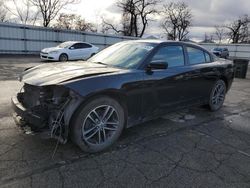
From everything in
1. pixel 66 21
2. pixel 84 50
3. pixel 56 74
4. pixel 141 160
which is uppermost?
pixel 66 21

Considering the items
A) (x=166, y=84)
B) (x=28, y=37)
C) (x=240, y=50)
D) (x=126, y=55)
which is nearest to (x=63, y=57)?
(x=28, y=37)

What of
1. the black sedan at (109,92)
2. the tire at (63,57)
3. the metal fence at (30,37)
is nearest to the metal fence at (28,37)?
the metal fence at (30,37)

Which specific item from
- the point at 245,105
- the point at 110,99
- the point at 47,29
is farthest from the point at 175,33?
the point at 110,99

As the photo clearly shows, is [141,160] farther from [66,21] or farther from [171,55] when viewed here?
[66,21]

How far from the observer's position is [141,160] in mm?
2986

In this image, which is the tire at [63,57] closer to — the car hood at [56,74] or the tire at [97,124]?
the car hood at [56,74]

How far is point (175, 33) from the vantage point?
53594 mm

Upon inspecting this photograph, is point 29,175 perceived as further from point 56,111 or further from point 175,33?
point 175,33

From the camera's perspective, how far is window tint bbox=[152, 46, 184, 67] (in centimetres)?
384

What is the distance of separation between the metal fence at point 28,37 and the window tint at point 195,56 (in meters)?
16.0

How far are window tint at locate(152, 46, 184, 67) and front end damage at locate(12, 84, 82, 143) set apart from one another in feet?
5.15

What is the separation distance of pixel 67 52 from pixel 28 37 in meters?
5.37

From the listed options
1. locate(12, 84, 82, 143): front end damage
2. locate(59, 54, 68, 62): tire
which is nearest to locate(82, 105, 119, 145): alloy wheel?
locate(12, 84, 82, 143): front end damage

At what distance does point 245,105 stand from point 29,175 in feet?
18.6
